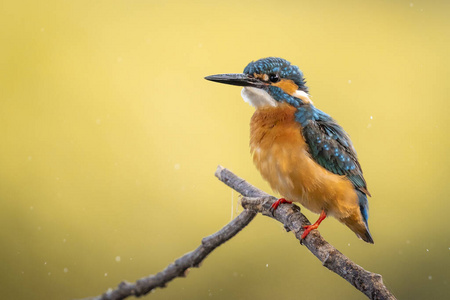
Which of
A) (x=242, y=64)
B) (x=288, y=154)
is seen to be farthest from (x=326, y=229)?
(x=288, y=154)

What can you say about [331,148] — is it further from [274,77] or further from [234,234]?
[234,234]

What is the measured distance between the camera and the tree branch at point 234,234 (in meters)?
1.20

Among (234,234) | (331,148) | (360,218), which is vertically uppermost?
(331,148)

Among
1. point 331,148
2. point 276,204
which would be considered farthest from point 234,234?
point 331,148

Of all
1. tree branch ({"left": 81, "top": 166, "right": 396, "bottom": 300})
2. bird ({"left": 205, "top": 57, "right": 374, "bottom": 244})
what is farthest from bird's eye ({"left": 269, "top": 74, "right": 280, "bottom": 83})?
tree branch ({"left": 81, "top": 166, "right": 396, "bottom": 300})

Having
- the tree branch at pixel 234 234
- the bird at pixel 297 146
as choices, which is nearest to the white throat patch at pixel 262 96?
the bird at pixel 297 146

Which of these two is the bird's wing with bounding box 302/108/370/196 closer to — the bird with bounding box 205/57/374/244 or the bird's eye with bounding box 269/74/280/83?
Answer: the bird with bounding box 205/57/374/244

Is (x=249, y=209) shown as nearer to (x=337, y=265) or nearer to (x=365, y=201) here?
(x=337, y=265)

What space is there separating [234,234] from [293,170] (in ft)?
0.94

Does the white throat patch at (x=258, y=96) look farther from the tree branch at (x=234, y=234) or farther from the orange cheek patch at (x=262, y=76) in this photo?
the tree branch at (x=234, y=234)

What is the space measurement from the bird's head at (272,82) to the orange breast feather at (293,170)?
0.10 feet

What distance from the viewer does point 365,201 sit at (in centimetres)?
173

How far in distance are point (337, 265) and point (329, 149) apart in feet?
1.30

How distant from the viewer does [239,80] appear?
159 cm
